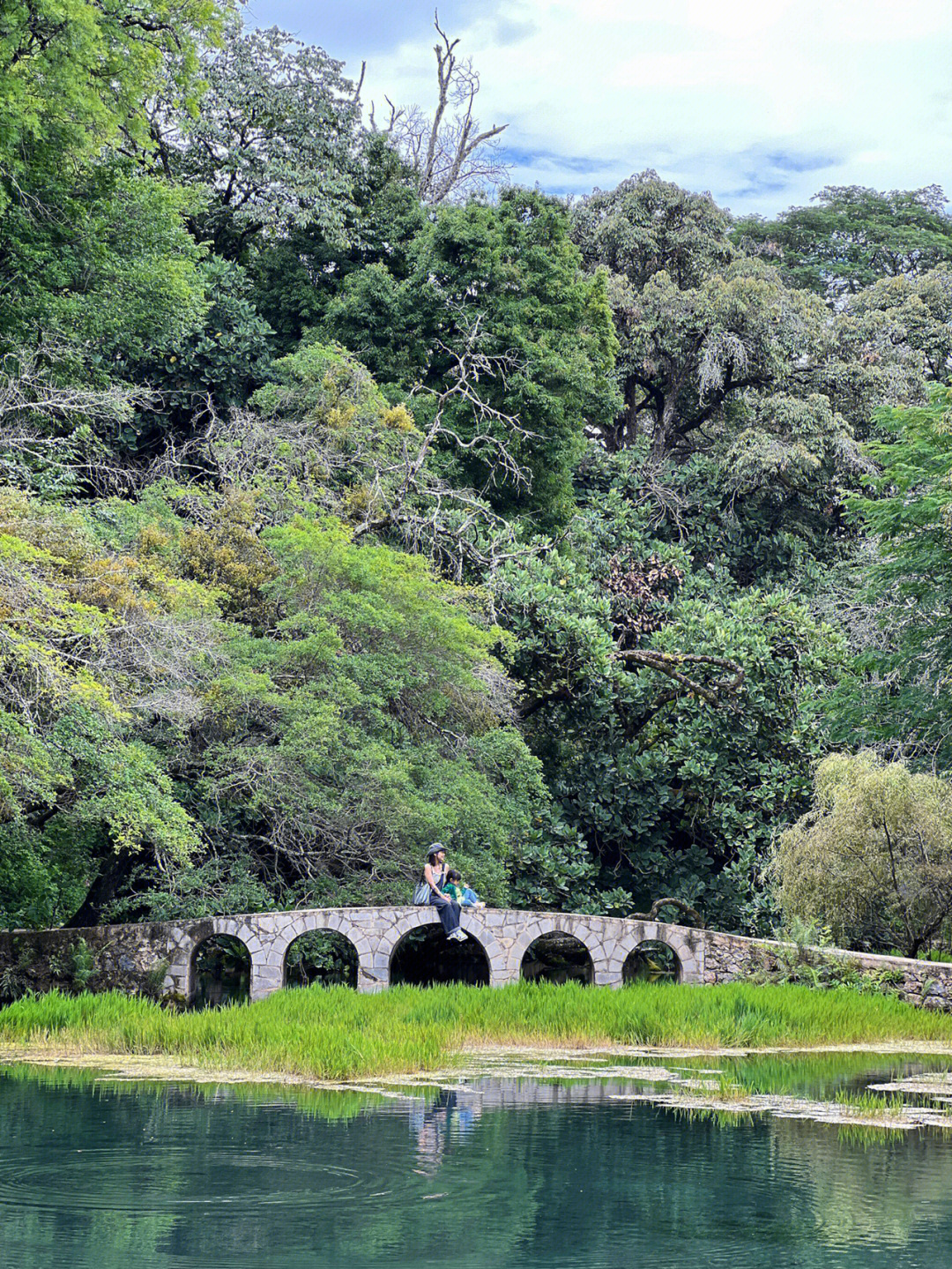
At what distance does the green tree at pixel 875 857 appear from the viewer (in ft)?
51.6

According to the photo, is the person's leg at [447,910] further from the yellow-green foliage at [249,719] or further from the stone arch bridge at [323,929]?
the yellow-green foliage at [249,719]

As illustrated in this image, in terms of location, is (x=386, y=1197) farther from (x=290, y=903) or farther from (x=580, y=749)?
(x=580, y=749)

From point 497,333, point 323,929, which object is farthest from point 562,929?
point 497,333

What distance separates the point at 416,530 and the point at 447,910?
278 inches

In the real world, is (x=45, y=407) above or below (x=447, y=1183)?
above

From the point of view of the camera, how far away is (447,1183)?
7195 millimetres

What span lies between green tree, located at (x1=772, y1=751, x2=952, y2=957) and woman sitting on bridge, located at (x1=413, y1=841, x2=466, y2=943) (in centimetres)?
369

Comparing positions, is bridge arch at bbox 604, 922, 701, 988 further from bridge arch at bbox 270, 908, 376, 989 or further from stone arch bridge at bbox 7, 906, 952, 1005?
bridge arch at bbox 270, 908, 376, 989

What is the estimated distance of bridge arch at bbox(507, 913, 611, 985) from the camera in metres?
16.8

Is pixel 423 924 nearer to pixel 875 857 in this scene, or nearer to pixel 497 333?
pixel 875 857

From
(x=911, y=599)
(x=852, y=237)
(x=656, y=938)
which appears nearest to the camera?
(x=656, y=938)

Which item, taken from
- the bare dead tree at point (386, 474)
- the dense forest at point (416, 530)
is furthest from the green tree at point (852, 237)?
the bare dead tree at point (386, 474)

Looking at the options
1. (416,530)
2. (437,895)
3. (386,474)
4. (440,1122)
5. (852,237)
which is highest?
(852,237)

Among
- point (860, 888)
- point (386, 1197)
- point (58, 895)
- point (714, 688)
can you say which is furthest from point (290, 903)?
point (386, 1197)
